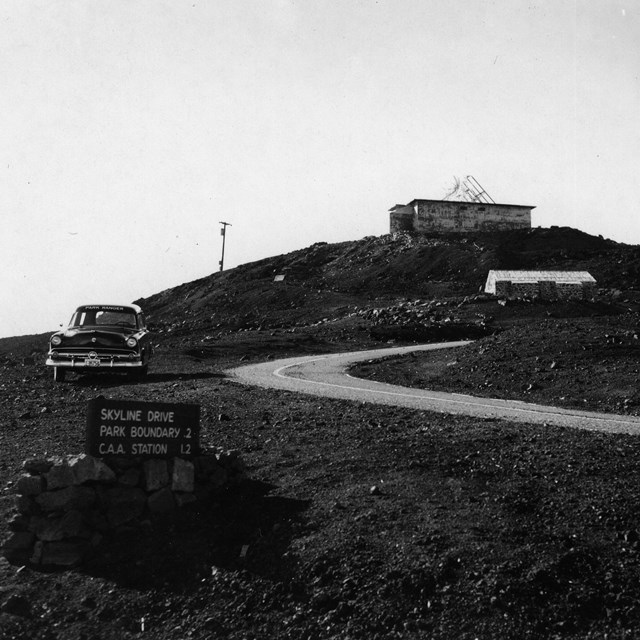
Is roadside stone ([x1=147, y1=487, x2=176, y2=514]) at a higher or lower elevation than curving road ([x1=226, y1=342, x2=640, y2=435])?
lower

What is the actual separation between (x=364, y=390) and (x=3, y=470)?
1049cm

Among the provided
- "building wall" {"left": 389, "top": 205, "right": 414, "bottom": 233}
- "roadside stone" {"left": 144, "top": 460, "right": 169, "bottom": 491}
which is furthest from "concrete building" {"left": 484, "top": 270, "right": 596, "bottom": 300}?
"roadside stone" {"left": 144, "top": 460, "right": 169, "bottom": 491}

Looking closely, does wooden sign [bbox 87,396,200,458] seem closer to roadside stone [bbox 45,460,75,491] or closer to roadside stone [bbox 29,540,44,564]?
roadside stone [bbox 45,460,75,491]

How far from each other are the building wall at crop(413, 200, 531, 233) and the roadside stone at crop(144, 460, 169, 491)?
292 ft

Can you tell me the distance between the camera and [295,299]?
72062 mm

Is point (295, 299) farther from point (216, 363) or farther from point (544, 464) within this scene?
point (544, 464)

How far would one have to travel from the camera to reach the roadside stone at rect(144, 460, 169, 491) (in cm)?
896

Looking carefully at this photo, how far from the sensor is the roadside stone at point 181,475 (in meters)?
9.10

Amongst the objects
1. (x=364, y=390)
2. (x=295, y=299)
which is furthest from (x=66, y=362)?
(x=295, y=299)

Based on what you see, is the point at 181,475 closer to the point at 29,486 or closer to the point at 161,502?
the point at 161,502

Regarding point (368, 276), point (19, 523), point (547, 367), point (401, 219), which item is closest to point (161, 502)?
point (19, 523)

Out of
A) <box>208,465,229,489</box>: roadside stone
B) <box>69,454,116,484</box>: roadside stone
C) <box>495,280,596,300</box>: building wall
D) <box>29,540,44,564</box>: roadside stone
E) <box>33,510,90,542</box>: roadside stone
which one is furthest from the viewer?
<box>495,280,596,300</box>: building wall

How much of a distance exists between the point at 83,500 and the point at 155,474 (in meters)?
0.90

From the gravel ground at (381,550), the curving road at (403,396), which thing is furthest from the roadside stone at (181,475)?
A: the curving road at (403,396)
